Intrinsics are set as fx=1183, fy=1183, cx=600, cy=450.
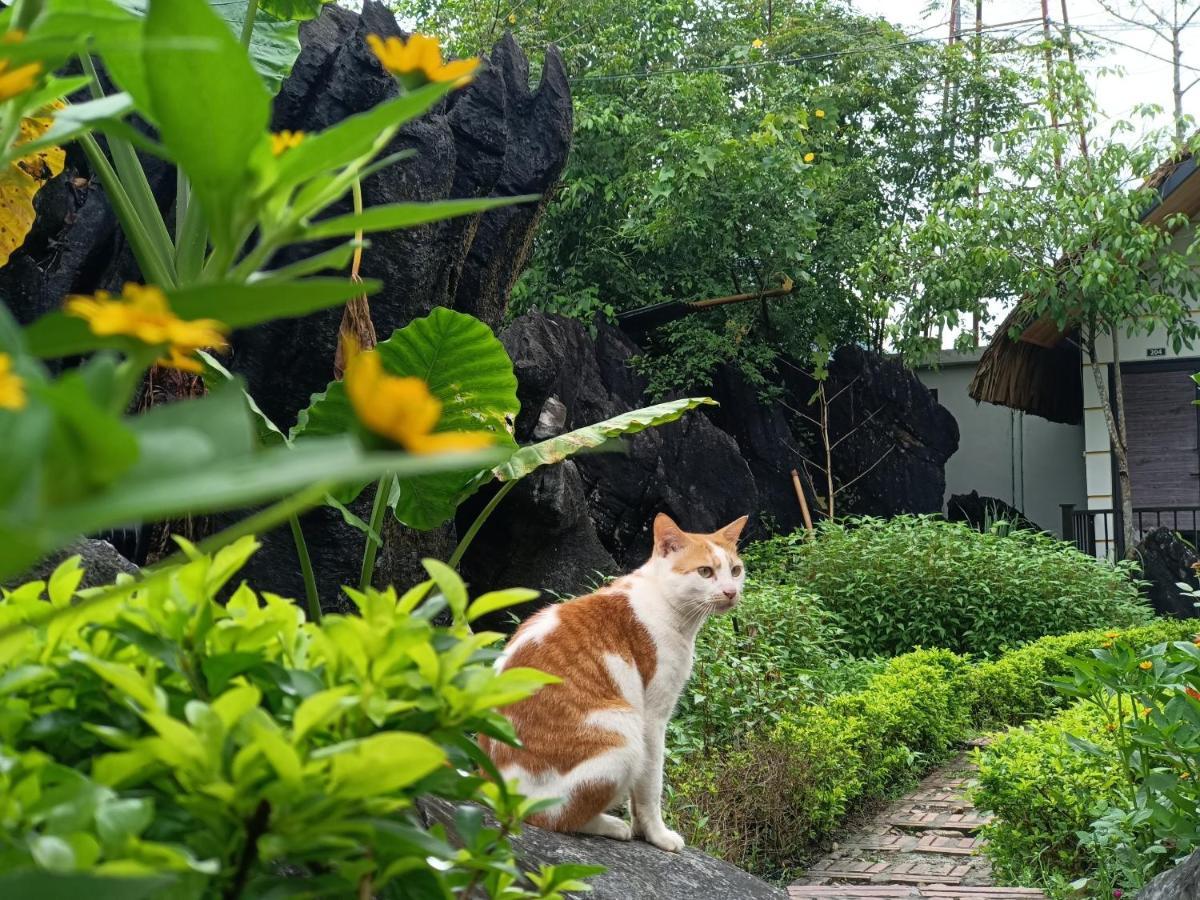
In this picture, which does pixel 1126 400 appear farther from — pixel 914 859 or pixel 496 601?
pixel 496 601

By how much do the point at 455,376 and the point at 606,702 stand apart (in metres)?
1.01

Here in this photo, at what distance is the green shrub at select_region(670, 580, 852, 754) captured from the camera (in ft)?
19.2

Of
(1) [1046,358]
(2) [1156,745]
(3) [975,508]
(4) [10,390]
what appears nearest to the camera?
(4) [10,390]

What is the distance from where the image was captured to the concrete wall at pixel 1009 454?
16578 millimetres

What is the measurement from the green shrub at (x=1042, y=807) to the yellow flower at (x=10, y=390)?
457 cm

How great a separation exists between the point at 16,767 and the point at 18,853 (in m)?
0.10

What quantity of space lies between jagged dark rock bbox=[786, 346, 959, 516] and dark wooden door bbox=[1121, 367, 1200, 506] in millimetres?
2500

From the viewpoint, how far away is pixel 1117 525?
44.3 ft

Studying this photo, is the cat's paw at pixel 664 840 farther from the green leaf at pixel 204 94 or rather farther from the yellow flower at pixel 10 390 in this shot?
the yellow flower at pixel 10 390

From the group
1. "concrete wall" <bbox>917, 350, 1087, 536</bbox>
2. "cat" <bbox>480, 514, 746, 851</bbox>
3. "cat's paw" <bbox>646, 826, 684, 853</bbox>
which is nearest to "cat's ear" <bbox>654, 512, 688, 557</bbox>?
"cat" <bbox>480, 514, 746, 851</bbox>

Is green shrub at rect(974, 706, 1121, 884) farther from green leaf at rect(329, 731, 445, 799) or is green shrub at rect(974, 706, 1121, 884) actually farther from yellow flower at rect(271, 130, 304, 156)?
yellow flower at rect(271, 130, 304, 156)

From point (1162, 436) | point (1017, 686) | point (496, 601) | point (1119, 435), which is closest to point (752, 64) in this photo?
point (1119, 435)

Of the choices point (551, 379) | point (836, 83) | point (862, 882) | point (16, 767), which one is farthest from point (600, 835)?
point (836, 83)

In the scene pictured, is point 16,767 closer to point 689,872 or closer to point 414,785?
point 414,785
